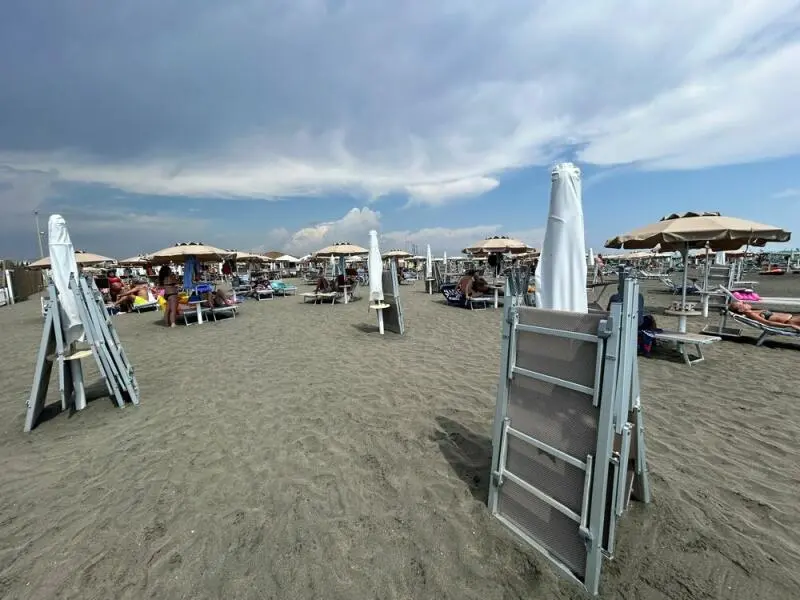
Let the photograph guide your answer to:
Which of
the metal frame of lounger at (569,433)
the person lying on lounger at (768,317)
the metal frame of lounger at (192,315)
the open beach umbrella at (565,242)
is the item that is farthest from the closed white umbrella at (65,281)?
the person lying on lounger at (768,317)

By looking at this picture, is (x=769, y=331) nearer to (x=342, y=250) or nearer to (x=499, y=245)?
(x=499, y=245)

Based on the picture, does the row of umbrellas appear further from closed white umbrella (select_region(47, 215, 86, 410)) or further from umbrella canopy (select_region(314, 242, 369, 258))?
closed white umbrella (select_region(47, 215, 86, 410))

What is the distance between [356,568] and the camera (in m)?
2.16

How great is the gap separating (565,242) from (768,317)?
24.0 feet

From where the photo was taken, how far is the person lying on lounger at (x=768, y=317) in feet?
21.4

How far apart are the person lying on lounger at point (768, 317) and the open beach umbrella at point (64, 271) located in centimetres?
1056

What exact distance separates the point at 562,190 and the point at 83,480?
441cm

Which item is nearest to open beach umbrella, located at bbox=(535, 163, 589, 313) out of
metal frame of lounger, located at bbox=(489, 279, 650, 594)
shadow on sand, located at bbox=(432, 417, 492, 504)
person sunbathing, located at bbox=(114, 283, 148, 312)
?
metal frame of lounger, located at bbox=(489, 279, 650, 594)

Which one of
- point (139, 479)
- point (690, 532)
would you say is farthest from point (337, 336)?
point (690, 532)

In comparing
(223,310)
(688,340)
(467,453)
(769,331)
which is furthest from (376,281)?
(769,331)

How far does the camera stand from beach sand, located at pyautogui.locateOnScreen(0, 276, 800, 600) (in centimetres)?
207

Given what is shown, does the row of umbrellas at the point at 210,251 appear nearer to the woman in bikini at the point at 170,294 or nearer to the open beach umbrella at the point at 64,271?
the woman in bikini at the point at 170,294

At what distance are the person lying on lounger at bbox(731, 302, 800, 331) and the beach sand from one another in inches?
59.4

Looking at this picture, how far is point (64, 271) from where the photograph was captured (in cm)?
424
